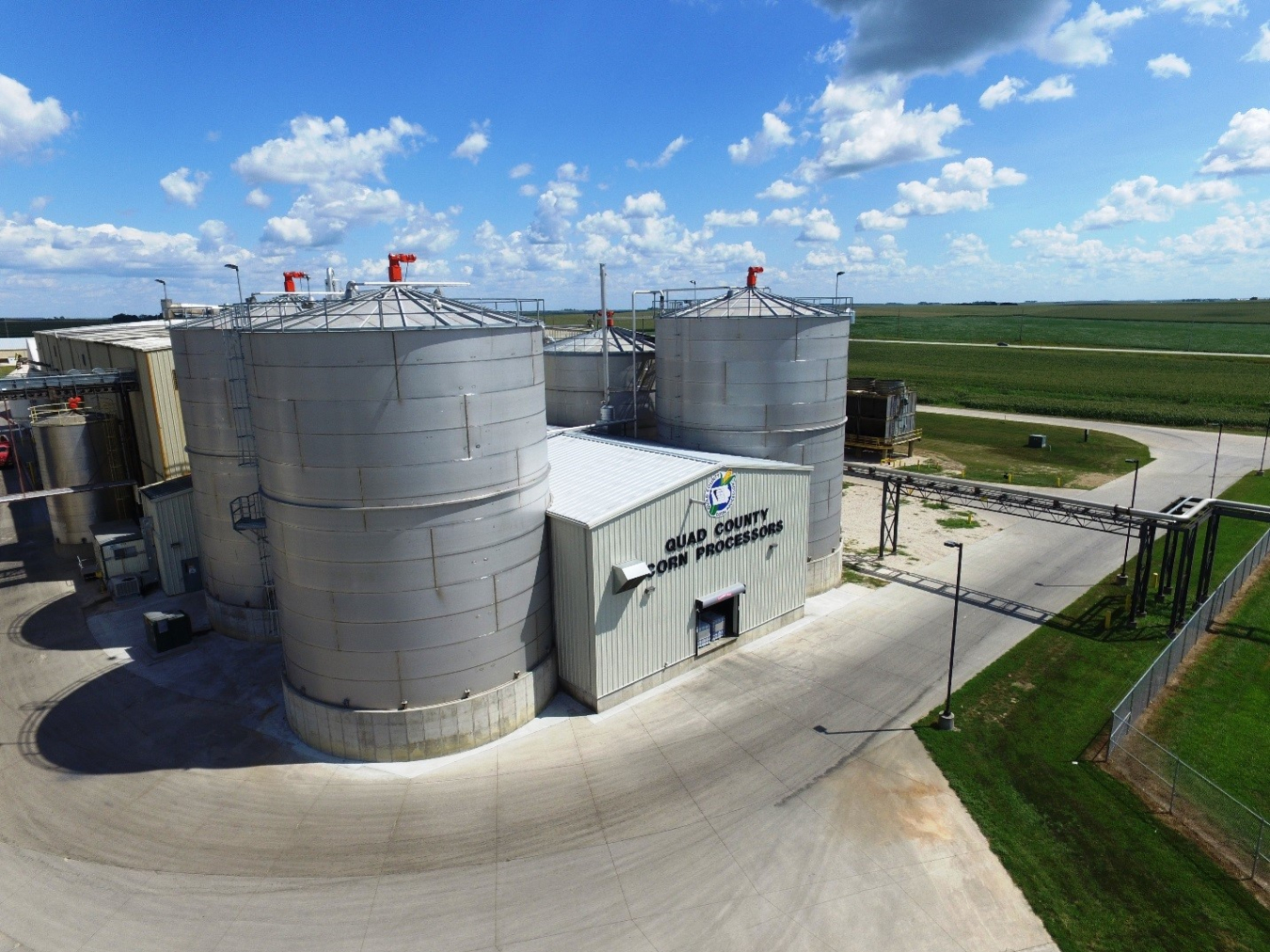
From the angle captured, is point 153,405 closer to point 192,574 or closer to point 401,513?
point 192,574

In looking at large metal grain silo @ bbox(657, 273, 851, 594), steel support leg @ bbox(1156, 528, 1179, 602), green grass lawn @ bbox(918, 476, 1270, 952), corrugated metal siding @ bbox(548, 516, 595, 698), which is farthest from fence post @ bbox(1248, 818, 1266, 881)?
large metal grain silo @ bbox(657, 273, 851, 594)

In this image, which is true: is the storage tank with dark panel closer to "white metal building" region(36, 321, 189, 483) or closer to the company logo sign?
"white metal building" region(36, 321, 189, 483)

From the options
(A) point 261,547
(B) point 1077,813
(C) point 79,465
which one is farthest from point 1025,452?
(C) point 79,465

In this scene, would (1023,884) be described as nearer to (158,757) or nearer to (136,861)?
(136,861)

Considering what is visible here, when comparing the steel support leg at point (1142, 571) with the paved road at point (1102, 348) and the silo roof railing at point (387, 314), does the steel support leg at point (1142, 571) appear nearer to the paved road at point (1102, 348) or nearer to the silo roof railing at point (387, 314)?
the silo roof railing at point (387, 314)

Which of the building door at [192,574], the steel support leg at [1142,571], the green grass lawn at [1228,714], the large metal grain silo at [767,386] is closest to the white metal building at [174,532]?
the building door at [192,574]

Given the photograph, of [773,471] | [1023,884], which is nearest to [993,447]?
[773,471]
